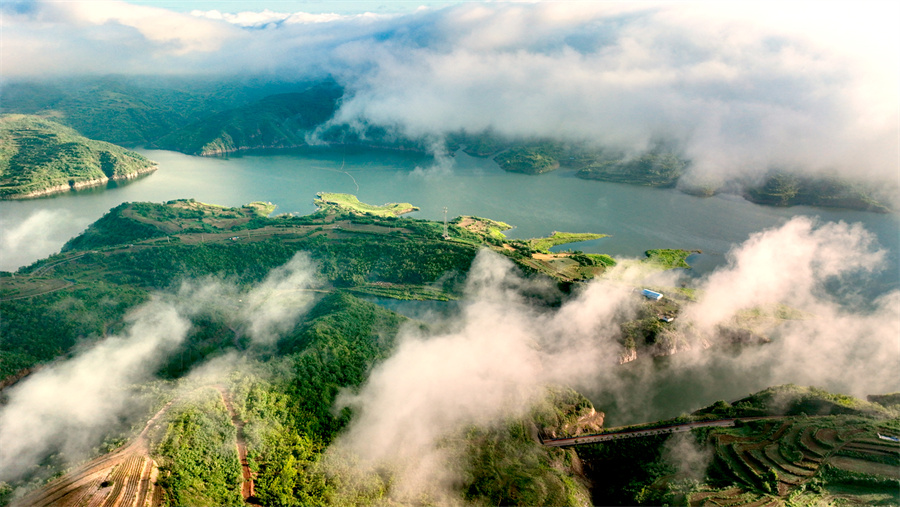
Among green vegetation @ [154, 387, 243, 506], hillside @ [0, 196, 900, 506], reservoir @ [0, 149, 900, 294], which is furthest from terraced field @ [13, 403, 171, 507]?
reservoir @ [0, 149, 900, 294]

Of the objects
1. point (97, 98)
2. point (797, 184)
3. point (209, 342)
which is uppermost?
point (97, 98)

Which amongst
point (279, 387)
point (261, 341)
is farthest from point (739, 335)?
point (261, 341)

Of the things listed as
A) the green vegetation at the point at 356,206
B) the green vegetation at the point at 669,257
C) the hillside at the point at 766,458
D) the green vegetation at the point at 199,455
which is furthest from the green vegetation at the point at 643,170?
the green vegetation at the point at 199,455

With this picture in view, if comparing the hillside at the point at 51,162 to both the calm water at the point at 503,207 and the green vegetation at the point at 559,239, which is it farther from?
the green vegetation at the point at 559,239

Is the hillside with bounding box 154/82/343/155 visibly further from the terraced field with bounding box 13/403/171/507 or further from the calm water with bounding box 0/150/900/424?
the terraced field with bounding box 13/403/171/507

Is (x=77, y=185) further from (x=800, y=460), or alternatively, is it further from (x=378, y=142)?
(x=800, y=460)

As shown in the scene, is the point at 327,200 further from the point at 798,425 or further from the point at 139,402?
the point at 798,425
